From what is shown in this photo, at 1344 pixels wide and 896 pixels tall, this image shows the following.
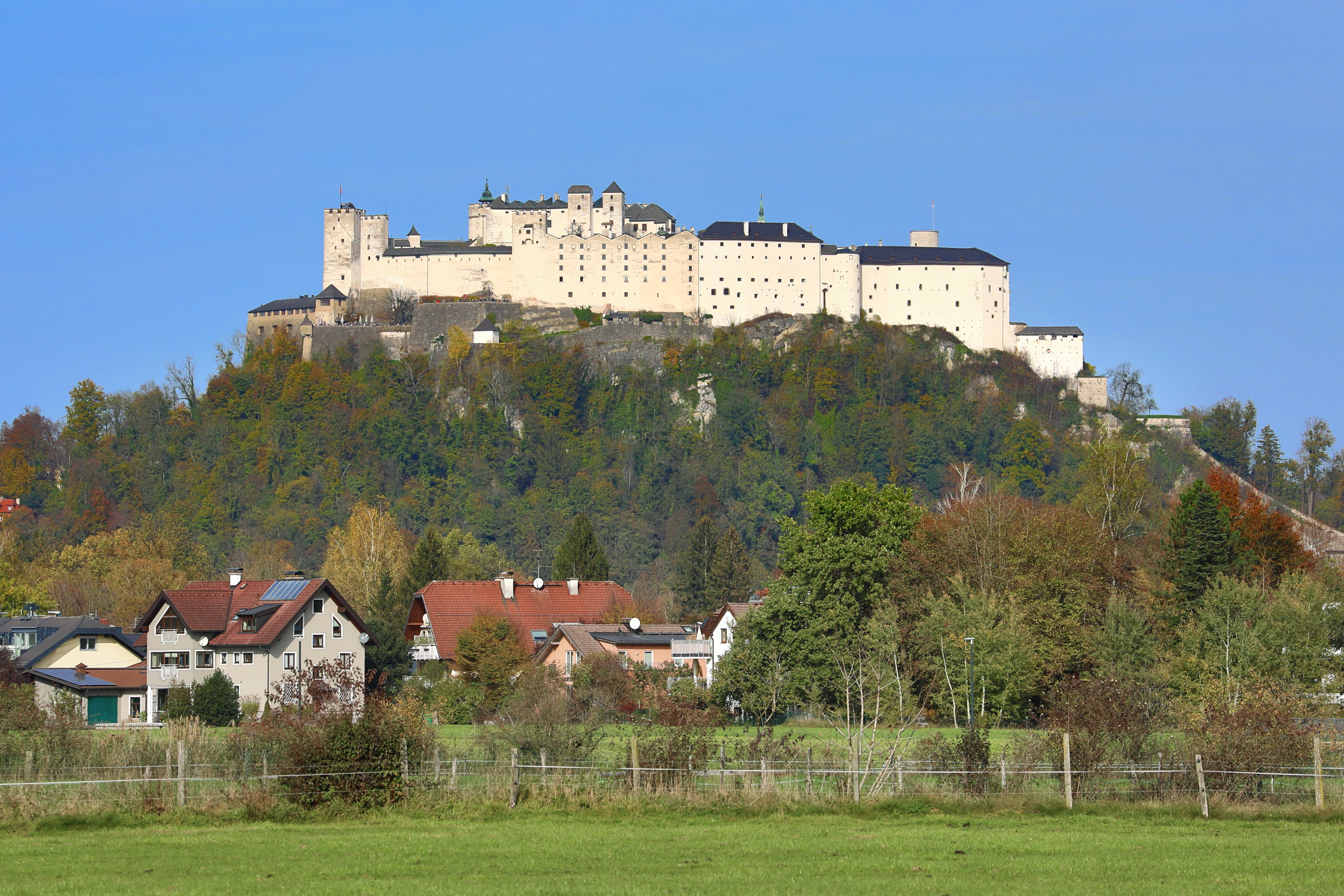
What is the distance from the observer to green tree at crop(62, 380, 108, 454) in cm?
13325

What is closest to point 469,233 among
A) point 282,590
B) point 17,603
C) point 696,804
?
point 17,603

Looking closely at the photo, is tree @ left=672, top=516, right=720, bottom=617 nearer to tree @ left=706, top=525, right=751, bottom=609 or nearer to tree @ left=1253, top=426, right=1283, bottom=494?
tree @ left=706, top=525, right=751, bottom=609

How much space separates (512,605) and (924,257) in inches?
3147

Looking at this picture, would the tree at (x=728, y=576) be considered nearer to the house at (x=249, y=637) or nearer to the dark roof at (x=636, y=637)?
the dark roof at (x=636, y=637)

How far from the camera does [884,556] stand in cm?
4472

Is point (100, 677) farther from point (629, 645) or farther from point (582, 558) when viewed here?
point (582, 558)

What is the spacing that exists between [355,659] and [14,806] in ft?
89.3

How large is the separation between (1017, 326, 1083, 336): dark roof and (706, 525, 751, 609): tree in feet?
188

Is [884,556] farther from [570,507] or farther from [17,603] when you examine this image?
[570,507]

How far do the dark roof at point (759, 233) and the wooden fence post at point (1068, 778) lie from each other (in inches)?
4285

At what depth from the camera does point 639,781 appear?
68.1ft

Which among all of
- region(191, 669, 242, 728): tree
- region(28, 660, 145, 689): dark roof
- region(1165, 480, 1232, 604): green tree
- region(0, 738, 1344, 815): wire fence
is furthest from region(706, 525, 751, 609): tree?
region(0, 738, 1344, 815): wire fence

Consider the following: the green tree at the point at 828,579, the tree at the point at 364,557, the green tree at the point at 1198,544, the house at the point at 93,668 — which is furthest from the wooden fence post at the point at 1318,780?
the tree at the point at 364,557

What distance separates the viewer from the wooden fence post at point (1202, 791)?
20.1 m
